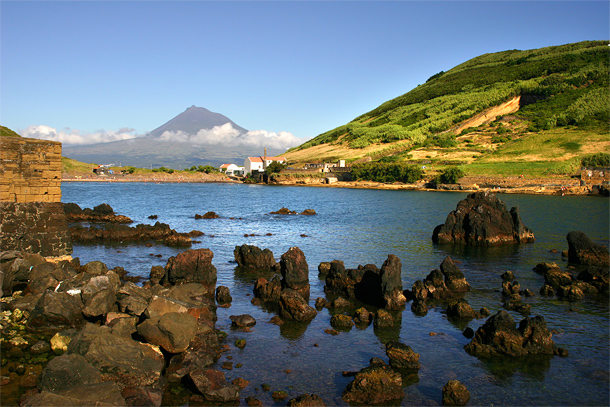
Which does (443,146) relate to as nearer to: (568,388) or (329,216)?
(329,216)

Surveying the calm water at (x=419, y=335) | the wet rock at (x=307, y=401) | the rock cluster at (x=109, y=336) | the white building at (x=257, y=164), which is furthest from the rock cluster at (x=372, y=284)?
the white building at (x=257, y=164)

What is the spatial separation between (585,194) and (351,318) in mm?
87434

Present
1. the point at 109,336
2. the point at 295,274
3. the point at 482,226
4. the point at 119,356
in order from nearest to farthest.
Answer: the point at 119,356 < the point at 109,336 < the point at 295,274 < the point at 482,226

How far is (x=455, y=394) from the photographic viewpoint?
472 inches

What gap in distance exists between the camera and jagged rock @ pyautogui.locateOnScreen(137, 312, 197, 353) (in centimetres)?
1376

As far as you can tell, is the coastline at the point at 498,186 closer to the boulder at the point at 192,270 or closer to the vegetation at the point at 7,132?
the boulder at the point at 192,270

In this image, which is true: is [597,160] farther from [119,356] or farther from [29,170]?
[119,356]

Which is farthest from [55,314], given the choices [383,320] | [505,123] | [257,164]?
[257,164]

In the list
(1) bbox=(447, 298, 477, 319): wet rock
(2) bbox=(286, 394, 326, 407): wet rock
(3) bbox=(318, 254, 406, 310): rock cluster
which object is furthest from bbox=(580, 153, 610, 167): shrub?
(2) bbox=(286, 394, 326, 407): wet rock

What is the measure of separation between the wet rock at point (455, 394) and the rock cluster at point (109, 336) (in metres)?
5.82

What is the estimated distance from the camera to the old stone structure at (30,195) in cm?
2150

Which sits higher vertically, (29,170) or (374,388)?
(29,170)

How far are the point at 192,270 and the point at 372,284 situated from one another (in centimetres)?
923

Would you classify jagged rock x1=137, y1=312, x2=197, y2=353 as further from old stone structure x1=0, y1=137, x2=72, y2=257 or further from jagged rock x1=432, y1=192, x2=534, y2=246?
jagged rock x1=432, y1=192, x2=534, y2=246
